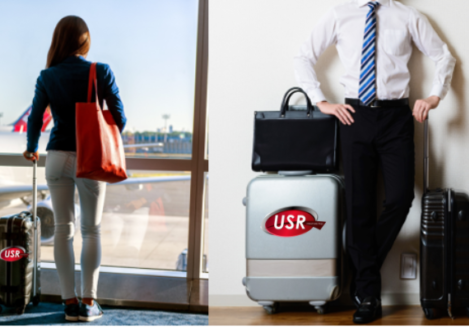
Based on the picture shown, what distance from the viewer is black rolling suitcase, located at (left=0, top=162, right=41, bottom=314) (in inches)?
87.1

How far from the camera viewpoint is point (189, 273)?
2705 millimetres

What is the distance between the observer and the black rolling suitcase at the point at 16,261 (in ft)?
7.26

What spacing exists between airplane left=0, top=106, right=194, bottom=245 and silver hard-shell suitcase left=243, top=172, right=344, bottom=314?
94 centimetres

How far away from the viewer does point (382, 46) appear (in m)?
1.91

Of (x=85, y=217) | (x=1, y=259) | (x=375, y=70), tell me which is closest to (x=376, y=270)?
A: (x=375, y=70)

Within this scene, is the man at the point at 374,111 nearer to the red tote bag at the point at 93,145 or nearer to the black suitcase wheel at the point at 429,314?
the black suitcase wheel at the point at 429,314

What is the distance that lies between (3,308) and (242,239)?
1391mm

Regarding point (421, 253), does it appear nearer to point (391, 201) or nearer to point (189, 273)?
point (391, 201)

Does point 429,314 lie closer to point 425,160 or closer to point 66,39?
point 425,160

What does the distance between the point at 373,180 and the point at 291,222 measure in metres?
0.44

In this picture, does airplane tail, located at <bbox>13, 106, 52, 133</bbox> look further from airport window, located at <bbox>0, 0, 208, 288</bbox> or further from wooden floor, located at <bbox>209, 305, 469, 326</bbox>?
wooden floor, located at <bbox>209, 305, 469, 326</bbox>

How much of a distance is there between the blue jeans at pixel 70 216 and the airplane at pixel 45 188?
56 cm

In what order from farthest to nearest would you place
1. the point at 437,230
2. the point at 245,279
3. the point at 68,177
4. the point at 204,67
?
1. the point at 204,67
2. the point at 68,177
3. the point at 245,279
4. the point at 437,230

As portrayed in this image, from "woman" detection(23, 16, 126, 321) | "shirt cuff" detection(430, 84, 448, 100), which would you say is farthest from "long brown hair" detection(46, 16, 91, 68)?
"shirt cuff" detection(430, 84, 448, 100)
